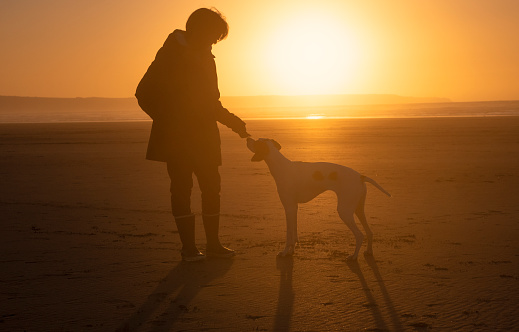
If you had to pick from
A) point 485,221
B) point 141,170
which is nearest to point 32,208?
point 141,170

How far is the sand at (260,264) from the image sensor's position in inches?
168

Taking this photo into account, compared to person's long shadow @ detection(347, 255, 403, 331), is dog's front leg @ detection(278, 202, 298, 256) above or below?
above

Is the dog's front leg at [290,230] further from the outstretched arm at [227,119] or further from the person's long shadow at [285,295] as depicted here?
the outstretched arm at [227,119]

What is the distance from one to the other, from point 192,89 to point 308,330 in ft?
8.84

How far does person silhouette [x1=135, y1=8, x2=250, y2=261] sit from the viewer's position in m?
5.66

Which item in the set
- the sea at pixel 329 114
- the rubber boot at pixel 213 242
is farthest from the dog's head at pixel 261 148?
the sea at pixel 329 114

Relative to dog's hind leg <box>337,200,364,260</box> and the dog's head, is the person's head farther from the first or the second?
dog's hind leg <box>337,200,364,260</box>

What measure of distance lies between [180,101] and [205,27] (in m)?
0.73

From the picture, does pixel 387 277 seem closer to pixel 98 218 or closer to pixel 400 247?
pixel 400 247

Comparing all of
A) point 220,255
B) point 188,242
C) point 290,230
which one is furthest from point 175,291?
point 290,230

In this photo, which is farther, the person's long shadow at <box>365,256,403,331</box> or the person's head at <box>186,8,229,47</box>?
the person's head at <box>186,8,229,47</box>

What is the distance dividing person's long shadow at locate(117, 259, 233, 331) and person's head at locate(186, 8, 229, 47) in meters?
2.09

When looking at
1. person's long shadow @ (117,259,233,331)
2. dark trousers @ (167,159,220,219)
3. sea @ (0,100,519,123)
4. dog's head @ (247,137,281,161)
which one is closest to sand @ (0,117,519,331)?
person's long shadow @ (117,259,233,331)

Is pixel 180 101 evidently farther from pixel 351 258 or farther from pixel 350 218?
pixel 351 258
